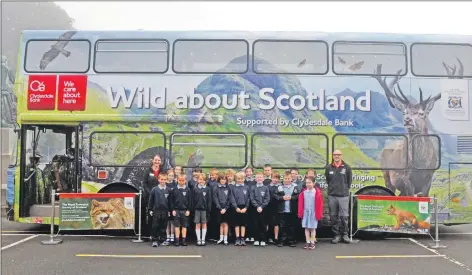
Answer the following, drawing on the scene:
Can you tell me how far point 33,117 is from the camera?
915 cm

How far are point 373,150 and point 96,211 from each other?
232 inches

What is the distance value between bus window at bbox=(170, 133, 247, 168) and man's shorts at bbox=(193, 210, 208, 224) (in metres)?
1.15

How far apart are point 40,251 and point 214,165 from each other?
3.69 m

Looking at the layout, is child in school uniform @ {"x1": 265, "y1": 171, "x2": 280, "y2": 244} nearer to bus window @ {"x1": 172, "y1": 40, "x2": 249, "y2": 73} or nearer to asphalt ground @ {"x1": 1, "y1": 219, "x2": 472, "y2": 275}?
asphalt ground @ {"x1": 1, "y1": 219, "x2": 472, "y2": 275}

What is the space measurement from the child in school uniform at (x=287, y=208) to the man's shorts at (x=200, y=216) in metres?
1.45

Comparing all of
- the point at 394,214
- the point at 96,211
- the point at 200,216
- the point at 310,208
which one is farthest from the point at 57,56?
the point at 394,214

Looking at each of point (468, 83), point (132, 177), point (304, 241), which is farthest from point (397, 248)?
point (132, 177)

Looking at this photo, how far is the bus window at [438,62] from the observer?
9180 millimetres

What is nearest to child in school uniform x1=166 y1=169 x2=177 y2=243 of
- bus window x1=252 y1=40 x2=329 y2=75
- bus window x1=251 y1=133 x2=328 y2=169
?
bus window x1=251 y1=133 x2=328 y2=169

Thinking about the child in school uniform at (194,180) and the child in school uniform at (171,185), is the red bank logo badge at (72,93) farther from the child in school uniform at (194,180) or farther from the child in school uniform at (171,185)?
the child in school uniform at (194,180)

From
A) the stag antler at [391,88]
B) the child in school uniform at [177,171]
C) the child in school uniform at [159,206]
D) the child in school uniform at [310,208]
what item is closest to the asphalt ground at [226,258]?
the child in school uniform at [159,206]

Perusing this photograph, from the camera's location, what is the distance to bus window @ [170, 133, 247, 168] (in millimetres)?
9172

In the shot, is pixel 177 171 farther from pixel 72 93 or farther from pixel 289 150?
pixel 72 93

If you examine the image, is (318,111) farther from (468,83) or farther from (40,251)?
(40,251)
